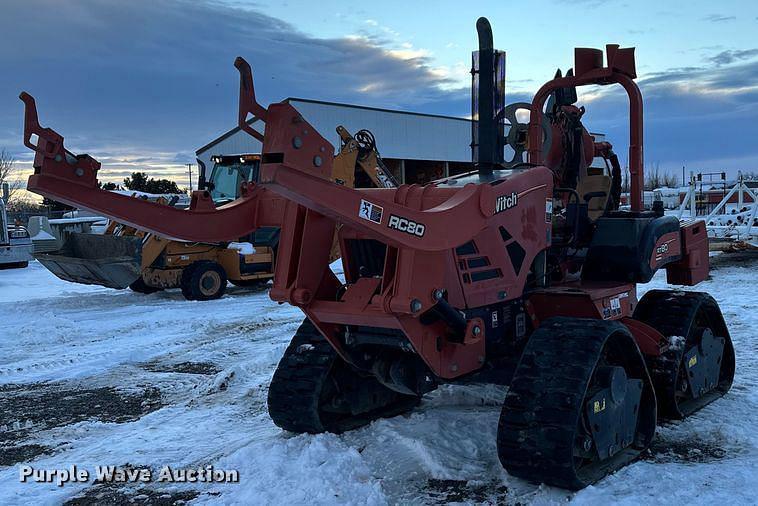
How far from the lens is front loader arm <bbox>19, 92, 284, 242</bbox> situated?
346 cm

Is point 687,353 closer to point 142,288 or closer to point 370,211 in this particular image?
point 370,211

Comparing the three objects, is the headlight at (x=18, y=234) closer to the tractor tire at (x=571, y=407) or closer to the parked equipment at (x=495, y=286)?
the parked equipment at (x=495, y=286)

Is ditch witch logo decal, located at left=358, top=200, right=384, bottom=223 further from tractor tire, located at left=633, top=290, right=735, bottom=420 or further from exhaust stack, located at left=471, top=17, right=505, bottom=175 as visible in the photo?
tractor tire, located at left=633, top=290, right=735, bottom=420

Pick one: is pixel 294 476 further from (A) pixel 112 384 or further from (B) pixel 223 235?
(A) pixel 112 384

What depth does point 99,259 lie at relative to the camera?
11656mm

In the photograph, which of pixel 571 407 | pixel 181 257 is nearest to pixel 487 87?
pixel 571 407

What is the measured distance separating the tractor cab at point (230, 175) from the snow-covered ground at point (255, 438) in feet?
17.9

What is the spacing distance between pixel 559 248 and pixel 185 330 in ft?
19.3

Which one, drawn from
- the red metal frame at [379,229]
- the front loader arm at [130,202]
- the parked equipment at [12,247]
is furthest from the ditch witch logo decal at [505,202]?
the parked equipment at [12,247]

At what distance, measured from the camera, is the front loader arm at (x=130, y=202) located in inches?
136

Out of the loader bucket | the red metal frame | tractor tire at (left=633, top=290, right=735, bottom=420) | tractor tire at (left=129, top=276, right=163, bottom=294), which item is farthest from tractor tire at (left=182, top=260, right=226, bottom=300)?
tractor tire at (left=633, top=290, right=735, bottom=420)

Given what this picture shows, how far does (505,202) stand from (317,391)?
5.77 feet

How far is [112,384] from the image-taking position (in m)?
6.81

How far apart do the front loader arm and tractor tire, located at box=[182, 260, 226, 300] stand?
809 cm
